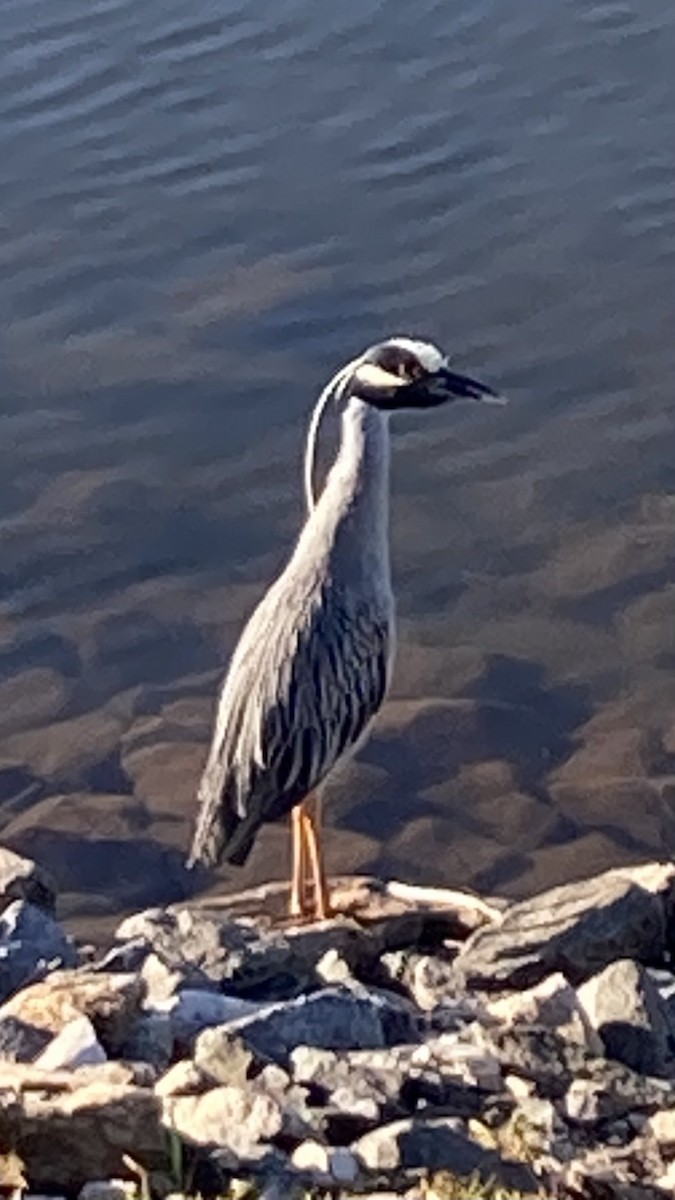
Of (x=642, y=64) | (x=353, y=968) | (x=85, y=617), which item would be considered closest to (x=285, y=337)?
(x=85, y=617)

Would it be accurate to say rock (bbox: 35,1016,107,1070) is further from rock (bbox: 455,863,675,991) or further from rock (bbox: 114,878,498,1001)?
rock (bbox: 455,863,675,991)

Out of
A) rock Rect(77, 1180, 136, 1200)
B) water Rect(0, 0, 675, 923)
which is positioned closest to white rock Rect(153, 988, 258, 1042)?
rock Rect(77, 1180, 136, 1200)

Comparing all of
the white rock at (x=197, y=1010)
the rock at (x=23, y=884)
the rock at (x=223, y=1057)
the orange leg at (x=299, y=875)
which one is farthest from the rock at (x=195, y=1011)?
the orange leg at (x=299, y=875)

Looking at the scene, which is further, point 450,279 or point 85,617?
point 450,279

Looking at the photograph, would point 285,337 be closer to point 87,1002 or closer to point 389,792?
point 389,792

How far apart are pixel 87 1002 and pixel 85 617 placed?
4266 millimetres

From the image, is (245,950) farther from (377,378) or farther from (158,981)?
(377,378)

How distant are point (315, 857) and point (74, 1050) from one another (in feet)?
6.93

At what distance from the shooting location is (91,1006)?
16.1 feet

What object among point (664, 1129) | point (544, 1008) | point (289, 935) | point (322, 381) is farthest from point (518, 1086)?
point (322, 381)

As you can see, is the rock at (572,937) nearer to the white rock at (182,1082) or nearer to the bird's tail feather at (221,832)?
the bird's tail feather at (221,832)

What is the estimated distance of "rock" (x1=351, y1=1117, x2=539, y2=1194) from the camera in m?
4.32

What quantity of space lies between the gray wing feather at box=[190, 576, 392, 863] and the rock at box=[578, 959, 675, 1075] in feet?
4.62

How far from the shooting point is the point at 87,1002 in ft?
16.2
